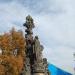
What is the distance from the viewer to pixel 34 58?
96.6ft

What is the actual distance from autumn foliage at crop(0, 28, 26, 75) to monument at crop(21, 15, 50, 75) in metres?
18.5

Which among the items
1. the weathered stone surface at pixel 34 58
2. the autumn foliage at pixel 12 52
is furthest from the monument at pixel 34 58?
the autumn foliage at pixel 12 52

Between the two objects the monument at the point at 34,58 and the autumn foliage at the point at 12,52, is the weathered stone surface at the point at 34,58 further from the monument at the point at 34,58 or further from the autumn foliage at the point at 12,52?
the autumn foliage at the point at 12,52

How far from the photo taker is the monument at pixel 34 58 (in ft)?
94.5

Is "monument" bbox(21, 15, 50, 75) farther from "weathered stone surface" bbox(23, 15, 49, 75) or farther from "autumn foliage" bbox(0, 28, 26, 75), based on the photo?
"autumn foliage" bbox(0, 28, 26, 75)

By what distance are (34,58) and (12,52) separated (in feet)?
73.2

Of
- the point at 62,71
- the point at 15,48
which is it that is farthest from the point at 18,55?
the point at 62,71

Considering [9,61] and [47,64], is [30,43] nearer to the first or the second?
[47,64]

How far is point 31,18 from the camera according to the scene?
104 feet

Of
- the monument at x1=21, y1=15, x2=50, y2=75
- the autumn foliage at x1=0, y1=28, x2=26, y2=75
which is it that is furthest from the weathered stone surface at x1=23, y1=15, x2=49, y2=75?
the autumn foliage at x1=0, y1=28, x2=26, y2=75

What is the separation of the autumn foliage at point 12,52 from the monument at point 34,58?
18.5 meters

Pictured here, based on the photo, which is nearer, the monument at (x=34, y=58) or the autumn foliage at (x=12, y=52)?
the monument at (x=34, y=58)

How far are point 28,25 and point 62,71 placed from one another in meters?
4.94

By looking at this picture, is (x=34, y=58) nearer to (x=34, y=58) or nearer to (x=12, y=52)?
(x=34, y=58)
